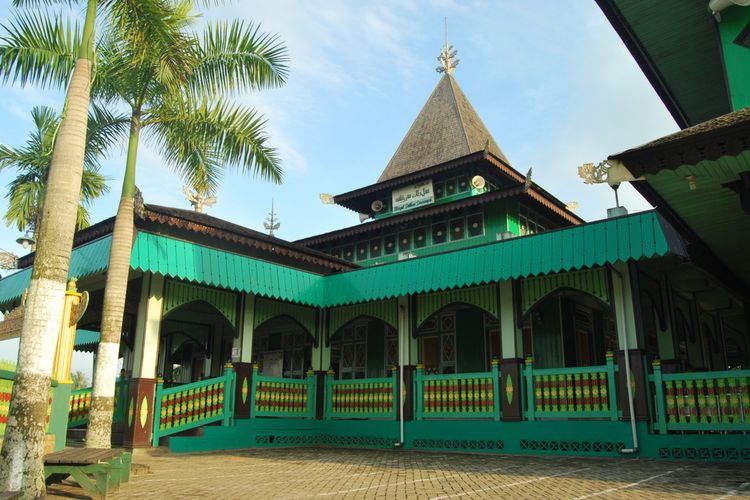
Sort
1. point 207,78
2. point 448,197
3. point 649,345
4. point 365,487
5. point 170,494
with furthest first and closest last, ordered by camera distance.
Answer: point 448,197 < point 649,345 < point 207,78 < point 365,487 < point 170,494

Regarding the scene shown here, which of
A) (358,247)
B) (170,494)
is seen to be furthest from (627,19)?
(358,247)

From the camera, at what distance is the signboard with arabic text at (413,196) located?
69.5 ft

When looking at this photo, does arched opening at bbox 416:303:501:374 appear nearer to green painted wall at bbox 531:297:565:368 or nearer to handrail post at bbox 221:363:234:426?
green painted wall at bbox 531:297:565:368

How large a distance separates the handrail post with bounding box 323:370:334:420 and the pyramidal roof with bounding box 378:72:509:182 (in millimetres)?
9636

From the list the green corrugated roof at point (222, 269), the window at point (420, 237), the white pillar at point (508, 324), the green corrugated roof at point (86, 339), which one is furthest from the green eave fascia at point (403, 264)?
the green corrugated roof at point (86, 339)

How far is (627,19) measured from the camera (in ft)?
34.1

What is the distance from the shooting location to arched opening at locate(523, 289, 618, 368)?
14820 millimetres

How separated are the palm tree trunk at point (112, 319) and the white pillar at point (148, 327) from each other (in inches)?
113

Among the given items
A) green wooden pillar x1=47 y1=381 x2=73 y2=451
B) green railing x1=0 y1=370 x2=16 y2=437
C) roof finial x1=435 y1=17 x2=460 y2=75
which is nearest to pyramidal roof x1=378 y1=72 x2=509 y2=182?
roof finial x1=435 y1=17 x2=460 y2=75

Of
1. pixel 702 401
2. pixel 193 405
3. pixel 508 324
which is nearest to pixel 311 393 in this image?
pixel 193 405

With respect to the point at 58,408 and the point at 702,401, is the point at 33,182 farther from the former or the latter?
the point at 702,401

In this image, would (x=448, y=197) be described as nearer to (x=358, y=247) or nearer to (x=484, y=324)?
(x=358, y=247)

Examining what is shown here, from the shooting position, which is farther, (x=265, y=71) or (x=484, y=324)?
(x=484, y=324)

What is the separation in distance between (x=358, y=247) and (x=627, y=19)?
44.2 ft
